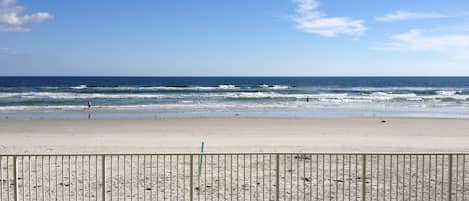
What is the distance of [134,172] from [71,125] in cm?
1441

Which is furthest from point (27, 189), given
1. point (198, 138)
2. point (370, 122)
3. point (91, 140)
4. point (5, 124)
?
point (370, 122)

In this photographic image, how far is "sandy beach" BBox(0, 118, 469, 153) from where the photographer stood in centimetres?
1631

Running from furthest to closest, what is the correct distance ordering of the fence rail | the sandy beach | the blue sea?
the blue sea, the sandy beach, the fence rail

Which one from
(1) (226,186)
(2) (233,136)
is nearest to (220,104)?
(2) (233,136)

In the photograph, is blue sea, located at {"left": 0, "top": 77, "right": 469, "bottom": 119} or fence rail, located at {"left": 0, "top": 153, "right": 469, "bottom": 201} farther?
blue sea, located at {"left": 0, "top": 77, "right": 469, "bottom": 119}

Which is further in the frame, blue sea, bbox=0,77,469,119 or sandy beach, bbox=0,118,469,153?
blue sea, bbox=0,77,469,119

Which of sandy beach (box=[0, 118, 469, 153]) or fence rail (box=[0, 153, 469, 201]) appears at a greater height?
fence rail (box=[0, 153, 469, 201])

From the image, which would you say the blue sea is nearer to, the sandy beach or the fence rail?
the sandy beach

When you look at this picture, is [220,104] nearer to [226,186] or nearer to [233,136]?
[233,136]

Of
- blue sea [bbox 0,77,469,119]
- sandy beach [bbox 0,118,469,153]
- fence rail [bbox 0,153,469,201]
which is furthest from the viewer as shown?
blue sea [bbox 0,77,469,119]

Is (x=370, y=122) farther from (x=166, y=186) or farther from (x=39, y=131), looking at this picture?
(x=166, y=186)

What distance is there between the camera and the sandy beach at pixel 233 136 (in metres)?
16.3

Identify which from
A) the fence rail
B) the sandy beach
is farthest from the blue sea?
the fence rail

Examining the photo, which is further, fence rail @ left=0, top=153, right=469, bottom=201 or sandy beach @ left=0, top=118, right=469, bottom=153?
sandy beach @ left=0, top=118, right=469, bottom=153
